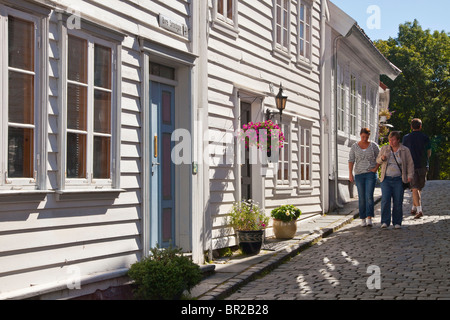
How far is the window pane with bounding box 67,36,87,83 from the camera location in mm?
6227

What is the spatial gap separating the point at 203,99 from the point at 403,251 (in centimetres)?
369

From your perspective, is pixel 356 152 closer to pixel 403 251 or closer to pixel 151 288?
pixel 403 251

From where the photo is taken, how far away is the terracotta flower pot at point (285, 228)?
11133 mm

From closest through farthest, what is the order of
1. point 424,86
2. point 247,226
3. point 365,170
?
point 247,226
point 365,170
point 424,86

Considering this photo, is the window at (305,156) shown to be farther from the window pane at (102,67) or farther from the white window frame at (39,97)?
the white window frame at (39,97)

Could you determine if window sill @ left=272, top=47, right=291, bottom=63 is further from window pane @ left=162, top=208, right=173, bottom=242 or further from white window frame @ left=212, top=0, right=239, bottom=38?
window pane @ left=162, top=208, right=173, bottom=242

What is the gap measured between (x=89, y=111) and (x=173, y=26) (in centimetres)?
227

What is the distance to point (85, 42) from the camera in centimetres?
645

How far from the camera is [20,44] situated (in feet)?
18.1

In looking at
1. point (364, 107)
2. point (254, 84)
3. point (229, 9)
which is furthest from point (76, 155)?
point (364, 107)

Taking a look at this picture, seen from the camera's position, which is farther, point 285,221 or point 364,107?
point 364,107

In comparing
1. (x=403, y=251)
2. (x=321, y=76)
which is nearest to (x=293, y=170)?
(x=321, y=76)

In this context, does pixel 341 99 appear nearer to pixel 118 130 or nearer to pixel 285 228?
pixel 285 228
